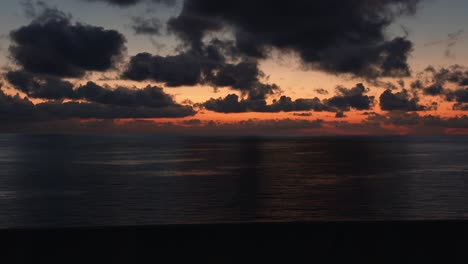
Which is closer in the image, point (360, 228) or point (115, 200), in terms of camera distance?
point (360, 228)

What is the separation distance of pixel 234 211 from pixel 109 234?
2968cm

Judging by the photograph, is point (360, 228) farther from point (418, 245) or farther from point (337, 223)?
point (418, 245)

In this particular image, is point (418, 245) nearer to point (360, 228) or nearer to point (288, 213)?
point (360, 228)

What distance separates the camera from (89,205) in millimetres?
39781

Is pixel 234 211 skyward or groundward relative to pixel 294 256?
groundward

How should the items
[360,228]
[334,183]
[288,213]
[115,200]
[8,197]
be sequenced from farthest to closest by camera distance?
[334,183], [8,197], [115,200], [288,213], [360,228]

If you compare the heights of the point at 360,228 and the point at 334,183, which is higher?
the point at 360,228

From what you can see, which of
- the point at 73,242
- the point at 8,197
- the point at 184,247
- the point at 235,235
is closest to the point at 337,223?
the point at 235,235

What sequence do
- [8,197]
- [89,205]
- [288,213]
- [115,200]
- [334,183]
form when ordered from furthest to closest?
[334,183] → [8,197] → [115,200] → [89,205] → [288,213]

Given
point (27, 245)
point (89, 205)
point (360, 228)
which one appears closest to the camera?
point (27, 245)

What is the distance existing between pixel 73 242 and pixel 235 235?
89.6 inches

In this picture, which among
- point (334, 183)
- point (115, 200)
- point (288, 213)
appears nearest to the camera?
point (288, 213)

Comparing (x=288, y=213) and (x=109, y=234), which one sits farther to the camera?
(x=288, y=213)

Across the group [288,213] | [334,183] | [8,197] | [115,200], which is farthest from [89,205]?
[334,183]
